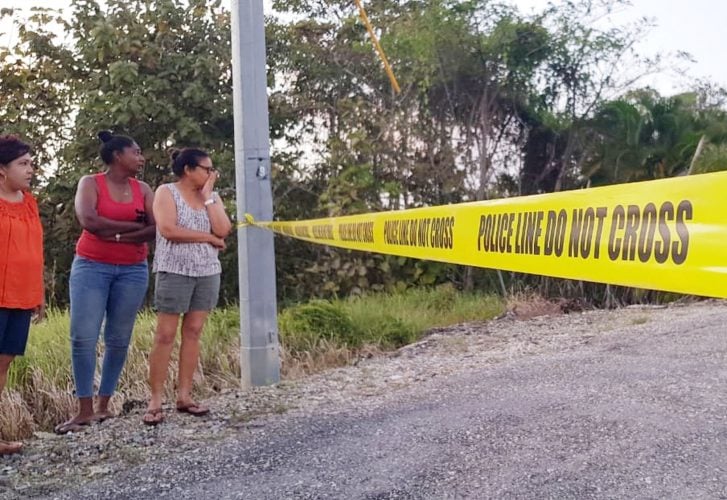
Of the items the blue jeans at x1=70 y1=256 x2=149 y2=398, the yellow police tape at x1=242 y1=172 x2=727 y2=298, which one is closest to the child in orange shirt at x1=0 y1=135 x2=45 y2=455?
the blue jeans at x1=70 y1=256 x2=149 y2=398

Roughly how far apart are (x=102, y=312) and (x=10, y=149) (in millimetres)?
1033

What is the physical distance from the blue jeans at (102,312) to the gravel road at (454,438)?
32 cm

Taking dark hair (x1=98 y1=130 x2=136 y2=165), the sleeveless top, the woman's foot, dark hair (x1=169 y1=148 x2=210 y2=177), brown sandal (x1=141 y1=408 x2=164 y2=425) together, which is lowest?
the woman's foot

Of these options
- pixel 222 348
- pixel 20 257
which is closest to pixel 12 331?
A: pixel 20 257

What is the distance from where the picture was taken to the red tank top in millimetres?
4633

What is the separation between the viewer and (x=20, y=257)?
4152mm

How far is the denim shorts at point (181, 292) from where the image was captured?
4.61 metres

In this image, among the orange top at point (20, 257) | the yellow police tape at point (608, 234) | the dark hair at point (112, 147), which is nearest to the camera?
the yellow police tape at point (608, 234)

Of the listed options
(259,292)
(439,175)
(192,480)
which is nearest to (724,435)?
(192,480)

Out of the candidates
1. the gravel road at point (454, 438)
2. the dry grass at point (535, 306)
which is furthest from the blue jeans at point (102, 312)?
the dry grass at point (535, 306)

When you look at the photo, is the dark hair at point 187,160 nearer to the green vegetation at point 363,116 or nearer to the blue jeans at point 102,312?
the blue jeans at point 102,312

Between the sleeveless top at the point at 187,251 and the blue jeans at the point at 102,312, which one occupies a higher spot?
the sleeveless top at the point at 187,251

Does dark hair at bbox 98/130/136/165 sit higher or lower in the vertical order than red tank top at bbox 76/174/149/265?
higher

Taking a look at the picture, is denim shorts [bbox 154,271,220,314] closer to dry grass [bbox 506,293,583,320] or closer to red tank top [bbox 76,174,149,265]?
red tank top [bbox 76,174,149,265]
